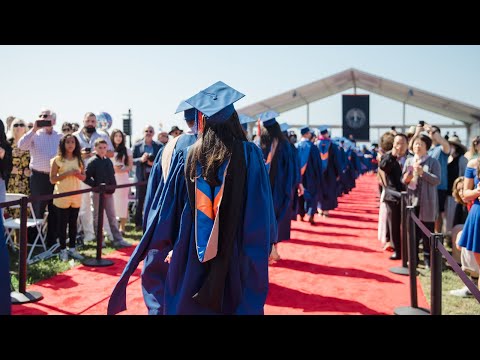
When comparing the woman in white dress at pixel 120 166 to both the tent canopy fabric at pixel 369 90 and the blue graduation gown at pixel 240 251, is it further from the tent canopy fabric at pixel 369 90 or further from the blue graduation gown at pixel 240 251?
the tent canopy fabric at pixel 369 90

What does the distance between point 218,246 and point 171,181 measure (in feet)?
1.67

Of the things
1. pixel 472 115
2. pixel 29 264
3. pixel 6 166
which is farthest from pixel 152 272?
pixel 472 115

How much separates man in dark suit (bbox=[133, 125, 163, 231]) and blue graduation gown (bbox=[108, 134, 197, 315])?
4930 millimetres

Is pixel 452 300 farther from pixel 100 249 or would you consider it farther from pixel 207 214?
pixel 100 249

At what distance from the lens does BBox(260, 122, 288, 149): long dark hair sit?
6.38m

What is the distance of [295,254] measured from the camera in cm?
711

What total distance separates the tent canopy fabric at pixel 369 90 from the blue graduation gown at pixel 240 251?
22202 mm

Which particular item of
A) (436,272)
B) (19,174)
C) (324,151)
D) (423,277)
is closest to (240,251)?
(436,272)

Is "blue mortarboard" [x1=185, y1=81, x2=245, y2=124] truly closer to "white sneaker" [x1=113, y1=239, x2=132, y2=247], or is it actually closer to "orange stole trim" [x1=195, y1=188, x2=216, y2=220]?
"orange stole trim" [x1=195, y1=188, x2=216, y2=220]

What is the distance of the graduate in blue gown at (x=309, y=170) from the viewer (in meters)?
9.66

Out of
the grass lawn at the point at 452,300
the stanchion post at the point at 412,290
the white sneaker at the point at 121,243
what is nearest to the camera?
the stanchion post at the point at 412,290

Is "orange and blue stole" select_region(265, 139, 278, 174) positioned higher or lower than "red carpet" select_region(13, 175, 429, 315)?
higher

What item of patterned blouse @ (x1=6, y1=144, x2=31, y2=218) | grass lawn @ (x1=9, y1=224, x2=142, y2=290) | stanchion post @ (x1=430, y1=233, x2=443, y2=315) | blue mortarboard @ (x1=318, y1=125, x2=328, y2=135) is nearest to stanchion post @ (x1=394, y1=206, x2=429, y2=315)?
stanchion post @ (x1=430, y1=233, x2=443, y2=315)

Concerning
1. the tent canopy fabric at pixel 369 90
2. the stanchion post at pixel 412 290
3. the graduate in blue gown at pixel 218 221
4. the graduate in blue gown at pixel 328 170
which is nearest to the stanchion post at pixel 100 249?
the graduate in blue gown at pixel 218 221
